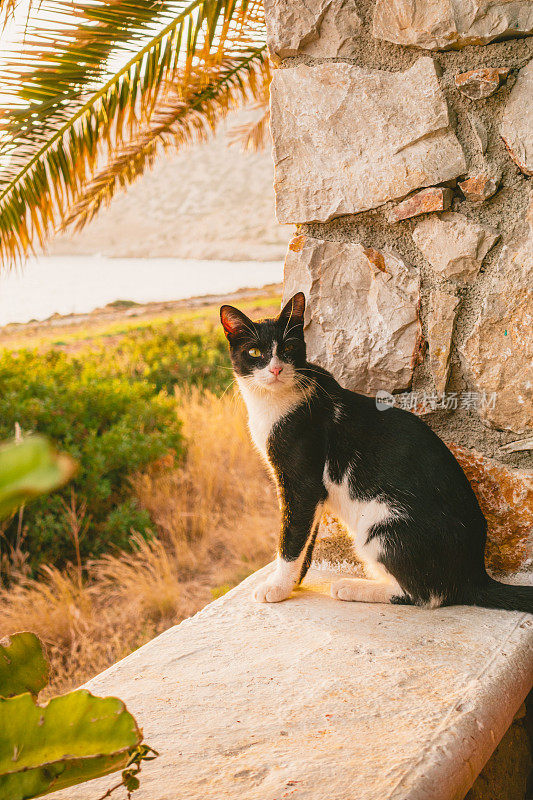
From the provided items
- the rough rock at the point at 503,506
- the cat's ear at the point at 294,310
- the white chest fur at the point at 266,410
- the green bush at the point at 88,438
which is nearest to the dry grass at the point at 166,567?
the green bush at the point at 88,438

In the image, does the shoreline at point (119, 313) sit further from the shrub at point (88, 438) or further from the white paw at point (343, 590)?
the white paw at point (343, 590)

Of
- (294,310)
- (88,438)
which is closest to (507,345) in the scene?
(294,310)

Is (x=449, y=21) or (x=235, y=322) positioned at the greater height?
(x=449, y=21)

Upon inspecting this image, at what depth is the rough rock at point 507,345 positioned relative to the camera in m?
1.43

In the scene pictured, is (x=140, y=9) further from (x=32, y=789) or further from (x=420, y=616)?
(x=32, y=789)

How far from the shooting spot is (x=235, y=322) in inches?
65.9

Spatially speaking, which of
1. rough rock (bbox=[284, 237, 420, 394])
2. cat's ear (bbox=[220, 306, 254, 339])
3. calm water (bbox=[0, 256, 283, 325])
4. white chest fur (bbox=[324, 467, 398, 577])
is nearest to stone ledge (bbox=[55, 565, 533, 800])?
white chest fur (bbox=[324, 467, 398, 577])

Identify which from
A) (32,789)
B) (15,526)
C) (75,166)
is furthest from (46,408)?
(32,789)

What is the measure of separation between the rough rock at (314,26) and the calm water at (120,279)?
5.43 m

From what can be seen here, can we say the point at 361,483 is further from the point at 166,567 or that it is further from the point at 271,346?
the point at 166,567

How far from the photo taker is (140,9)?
2393 mm

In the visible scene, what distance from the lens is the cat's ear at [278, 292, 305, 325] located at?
160cm

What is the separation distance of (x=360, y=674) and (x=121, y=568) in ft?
6.11

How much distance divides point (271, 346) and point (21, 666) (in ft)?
3.16
